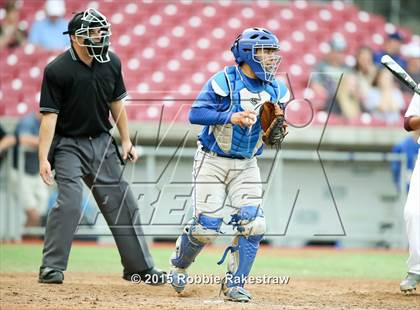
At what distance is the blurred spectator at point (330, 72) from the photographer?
1566cm

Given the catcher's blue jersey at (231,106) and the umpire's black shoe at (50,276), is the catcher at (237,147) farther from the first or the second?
the umpire's black shoe at (50,276)

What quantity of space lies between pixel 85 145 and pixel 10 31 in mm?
9273

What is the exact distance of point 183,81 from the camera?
54.0ft

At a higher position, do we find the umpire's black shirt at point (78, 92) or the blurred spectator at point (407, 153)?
the umpire's black shirt at point (78, 92)

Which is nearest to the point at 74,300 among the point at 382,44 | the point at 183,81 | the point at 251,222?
the point at 251,222

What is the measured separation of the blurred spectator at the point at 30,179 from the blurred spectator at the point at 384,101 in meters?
5.83

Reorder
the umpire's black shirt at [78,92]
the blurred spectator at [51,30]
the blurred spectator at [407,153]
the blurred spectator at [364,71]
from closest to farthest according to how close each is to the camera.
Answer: the umpire's black shirt at [78,92], the blurred spectator at [407,153], the blurred spectator at [364,71], the blurred spectator at [51,30]

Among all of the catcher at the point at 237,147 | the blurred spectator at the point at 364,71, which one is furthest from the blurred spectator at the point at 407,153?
the catcher at the point at 237,147

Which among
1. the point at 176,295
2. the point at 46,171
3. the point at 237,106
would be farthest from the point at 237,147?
the point at 46,171

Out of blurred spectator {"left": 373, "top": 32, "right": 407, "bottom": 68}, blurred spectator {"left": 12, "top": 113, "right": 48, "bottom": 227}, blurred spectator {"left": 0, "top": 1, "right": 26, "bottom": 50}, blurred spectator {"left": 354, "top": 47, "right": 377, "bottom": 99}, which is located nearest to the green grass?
blurred spectator {"left": 12, "top": 113, "right": 48, "bottom": 227}

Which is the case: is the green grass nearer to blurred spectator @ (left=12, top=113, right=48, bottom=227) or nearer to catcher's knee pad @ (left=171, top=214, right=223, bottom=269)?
blurred spectator @ (left=12, top=113, right=48, bottom=227)

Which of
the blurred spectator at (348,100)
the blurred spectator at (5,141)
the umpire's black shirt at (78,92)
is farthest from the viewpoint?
the blurred spectator at (348,100)

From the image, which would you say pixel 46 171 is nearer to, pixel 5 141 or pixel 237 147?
pixel 237 147

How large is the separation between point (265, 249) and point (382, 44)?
6.05 metres
